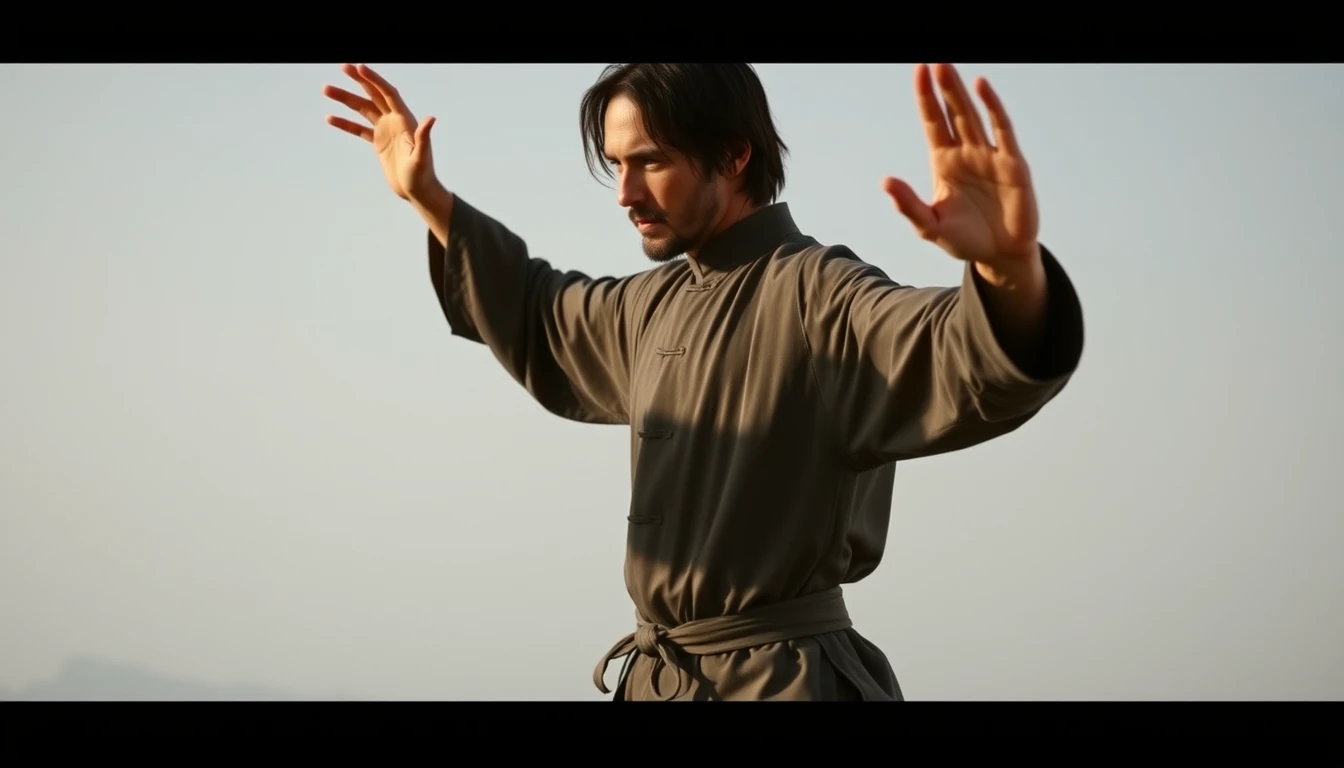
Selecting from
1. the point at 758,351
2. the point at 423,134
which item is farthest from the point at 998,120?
the point at 423,134

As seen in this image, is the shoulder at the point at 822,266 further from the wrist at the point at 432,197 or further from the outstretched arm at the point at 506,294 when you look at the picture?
the wrist at the point at 432,197

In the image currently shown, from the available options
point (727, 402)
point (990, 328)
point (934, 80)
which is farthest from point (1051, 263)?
point (727, 402)

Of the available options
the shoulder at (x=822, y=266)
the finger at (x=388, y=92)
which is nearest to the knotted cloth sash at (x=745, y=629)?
the shoulder at (x=822, y=266)

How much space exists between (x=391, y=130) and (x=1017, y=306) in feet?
4.90

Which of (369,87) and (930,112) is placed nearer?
(930,112)

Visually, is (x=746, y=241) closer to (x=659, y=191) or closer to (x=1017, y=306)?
(x=659, y=191)

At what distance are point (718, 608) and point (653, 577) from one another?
13cm

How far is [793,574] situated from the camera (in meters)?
2.45

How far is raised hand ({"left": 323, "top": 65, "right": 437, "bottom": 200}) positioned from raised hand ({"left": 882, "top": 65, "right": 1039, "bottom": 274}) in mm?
1258

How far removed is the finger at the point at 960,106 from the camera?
6.36 feet

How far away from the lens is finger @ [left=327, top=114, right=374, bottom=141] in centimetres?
306

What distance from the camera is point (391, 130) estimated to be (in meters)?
3.03

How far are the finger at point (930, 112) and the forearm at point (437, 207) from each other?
1277 mm

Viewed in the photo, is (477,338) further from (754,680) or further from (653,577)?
(754,680)
